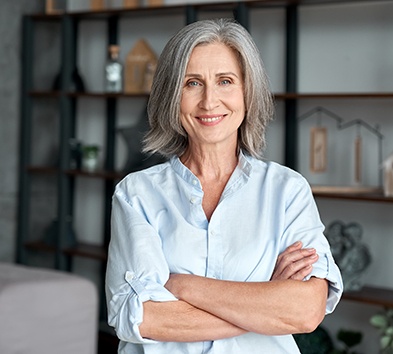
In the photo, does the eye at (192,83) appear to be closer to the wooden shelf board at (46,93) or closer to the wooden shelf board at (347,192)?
the wooden shelf board at (347,192)

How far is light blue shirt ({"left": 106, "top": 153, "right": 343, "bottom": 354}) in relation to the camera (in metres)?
1.80

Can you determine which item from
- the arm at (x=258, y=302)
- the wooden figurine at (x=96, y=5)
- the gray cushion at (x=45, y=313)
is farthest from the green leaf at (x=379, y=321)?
the wooden figurine at (x=96, y=5)

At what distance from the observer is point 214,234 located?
72.0 inches

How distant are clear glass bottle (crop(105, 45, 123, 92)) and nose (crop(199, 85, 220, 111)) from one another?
3.24m

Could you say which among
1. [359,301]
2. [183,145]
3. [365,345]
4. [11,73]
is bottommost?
[365,345]

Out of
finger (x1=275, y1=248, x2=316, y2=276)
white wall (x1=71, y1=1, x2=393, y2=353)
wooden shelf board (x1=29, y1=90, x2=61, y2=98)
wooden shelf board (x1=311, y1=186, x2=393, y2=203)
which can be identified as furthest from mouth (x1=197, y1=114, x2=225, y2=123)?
wooden shelf board (x1=29, y1=90, x2=61, y2=98)

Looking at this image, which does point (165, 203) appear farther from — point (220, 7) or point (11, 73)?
point (11, 73)

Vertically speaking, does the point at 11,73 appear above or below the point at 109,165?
above

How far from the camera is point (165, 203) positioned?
1886 mm

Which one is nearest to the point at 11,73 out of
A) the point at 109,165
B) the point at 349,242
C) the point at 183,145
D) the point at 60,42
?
the point at 60,42

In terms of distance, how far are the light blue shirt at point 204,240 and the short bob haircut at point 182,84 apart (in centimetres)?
10

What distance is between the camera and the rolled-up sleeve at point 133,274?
5.80 ft

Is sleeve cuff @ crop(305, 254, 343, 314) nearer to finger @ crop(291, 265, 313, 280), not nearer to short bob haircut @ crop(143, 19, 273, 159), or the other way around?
finger @ crop(291, 265, 313, 280)

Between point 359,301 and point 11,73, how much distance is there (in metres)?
2.80
